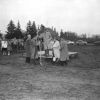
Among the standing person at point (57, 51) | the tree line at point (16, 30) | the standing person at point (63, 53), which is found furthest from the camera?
the tree line at point (16, 30)

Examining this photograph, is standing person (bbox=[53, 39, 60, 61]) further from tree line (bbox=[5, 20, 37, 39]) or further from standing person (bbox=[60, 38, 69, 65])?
tree line (bbox=[5, 20, 37, 39])

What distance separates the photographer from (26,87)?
6418 mm

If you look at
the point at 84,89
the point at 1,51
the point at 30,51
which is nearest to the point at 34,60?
the point at 30,51

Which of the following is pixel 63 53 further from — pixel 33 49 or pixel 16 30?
pixel 16 30

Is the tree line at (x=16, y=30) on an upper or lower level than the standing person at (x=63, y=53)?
upper

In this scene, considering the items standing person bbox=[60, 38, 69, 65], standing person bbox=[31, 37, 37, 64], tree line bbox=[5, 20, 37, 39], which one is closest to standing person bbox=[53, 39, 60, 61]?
standing person bbox=[60, 38, 69, 65]

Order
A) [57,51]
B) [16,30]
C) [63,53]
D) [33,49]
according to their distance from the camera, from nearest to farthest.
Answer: [63,53]
[57,51]
[33,49]
[16,30]

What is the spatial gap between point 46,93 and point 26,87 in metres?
0.96

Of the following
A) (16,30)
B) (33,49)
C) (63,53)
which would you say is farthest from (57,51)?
(16,30)

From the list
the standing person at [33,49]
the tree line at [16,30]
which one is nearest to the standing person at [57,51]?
the standing person at [33,49]

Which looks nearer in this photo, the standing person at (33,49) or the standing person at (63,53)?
the standing person at (63,53)

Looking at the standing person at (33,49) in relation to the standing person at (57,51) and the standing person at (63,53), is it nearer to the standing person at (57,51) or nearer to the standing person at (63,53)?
the standing person at (57,51)

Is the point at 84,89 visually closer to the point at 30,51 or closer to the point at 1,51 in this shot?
the point at 30,51

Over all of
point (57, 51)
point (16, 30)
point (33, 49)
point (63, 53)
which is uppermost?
point (16, 30)
